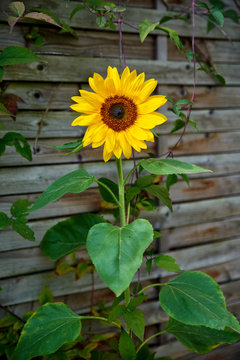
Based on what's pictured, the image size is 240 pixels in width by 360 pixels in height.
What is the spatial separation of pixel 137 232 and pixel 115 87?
372 mm

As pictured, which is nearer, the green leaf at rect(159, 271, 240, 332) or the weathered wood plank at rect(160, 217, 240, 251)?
the green leaf at rect(159, 271, 240, 332)

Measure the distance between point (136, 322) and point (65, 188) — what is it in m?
0.44

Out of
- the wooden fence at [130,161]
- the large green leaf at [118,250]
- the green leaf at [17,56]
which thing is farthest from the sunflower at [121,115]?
the wooden fence at [130,161]

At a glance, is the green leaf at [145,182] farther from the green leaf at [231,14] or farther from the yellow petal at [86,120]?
the green leaf at [231,14]

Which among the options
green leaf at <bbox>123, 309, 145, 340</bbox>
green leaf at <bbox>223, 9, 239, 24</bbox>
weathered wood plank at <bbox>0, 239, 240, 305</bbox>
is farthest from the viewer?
green leaf at <bbox>223, 9, 239, 24</bbox>

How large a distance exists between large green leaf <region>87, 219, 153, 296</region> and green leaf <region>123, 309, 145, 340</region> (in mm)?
293

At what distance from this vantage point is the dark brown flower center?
3.00ft

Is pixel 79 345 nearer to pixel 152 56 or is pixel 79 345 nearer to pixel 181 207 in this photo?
pixel 181 207

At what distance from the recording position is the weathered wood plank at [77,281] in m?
1.49

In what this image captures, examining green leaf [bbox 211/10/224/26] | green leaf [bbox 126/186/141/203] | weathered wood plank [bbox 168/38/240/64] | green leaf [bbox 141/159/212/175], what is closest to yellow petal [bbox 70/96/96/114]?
green leaf [bbox 141/159/212/175]

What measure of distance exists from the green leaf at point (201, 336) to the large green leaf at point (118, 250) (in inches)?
20.9

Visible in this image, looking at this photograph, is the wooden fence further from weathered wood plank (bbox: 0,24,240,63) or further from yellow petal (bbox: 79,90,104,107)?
yellow petal (bbox: 79,90,104,107)

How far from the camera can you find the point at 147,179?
1.18 meters

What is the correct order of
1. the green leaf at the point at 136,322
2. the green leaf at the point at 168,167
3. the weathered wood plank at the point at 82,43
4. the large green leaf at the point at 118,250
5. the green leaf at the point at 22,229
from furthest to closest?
the weathered wood plank at the point at 82,43 → the green leaf at the point at 22,229 → the green leaf at the point at 136,322 → the green leaf at the point at 168,167 → the large green leaf at the point at 118,250
